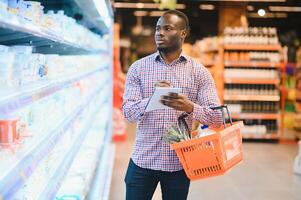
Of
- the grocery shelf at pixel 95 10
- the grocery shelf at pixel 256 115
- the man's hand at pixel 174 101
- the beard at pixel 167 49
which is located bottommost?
the grocery shelf at pixel 256 115

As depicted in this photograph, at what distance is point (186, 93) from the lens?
280cm

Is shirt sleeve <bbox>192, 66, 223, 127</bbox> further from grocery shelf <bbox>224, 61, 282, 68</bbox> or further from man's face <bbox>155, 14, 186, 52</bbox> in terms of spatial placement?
grocery shelf <bbox>224, 61, 282, 68</bbox>

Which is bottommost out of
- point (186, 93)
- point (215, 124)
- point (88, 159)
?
point (88, 159)

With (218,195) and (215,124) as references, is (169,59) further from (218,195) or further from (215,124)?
(218,195)

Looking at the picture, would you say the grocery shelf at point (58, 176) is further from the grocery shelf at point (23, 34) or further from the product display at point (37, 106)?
the grocery shelf at point (23, 34)

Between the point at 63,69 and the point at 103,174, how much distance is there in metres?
2.11

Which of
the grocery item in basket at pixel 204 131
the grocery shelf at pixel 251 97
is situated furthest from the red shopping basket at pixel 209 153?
the grocery shelf at pixel 251 97

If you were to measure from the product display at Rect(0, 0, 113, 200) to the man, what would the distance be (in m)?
0.49

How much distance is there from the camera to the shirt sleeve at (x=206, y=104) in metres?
2.62

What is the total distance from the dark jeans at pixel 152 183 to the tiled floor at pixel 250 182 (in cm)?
241

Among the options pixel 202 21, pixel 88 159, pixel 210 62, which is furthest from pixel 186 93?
pixel 202 21

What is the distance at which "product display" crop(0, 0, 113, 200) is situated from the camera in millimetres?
1925

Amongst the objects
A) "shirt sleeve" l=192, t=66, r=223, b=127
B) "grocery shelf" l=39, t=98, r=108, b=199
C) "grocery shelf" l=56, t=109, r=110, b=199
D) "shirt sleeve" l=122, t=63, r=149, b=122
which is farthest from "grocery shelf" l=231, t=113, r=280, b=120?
"shirt sleeve" l=122, t=63, r=149, b=122

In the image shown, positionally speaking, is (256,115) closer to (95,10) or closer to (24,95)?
(95,10)
